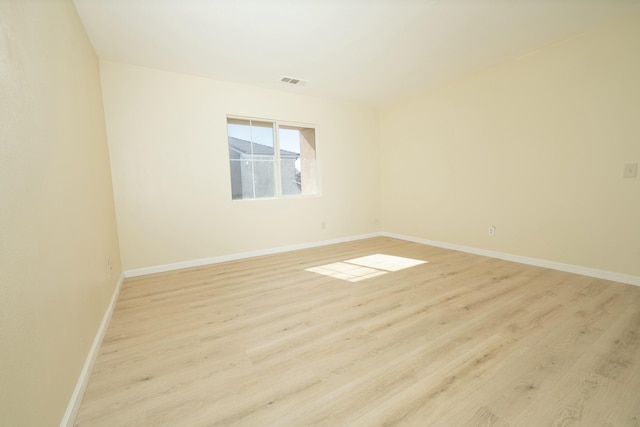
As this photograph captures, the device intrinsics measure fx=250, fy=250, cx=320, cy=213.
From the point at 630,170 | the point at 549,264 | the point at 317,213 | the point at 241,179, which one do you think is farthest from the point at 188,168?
the point at 630,170

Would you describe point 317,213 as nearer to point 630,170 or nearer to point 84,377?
point 84,377

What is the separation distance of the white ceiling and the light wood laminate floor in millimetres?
2619

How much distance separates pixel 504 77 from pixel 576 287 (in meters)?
2.67

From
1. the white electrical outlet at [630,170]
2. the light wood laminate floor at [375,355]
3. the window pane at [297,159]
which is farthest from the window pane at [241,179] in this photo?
the white electrical outlet at [630,170]

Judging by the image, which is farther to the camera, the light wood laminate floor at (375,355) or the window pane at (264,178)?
the window pane at (264,178)

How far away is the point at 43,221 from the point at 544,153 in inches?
177

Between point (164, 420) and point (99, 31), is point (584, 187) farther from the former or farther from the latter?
point (99, 31)

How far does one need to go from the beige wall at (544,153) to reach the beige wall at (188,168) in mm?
2000

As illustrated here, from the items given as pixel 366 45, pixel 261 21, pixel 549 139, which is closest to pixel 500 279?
pixel 549 139

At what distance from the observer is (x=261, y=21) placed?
91.7 inches

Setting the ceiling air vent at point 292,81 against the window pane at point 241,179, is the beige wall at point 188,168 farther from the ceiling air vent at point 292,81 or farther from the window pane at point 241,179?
the ceiling air vent at point 292,81

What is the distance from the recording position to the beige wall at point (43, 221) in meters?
0.85

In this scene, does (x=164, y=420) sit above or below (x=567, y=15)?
below

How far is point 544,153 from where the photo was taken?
9.99 ft
